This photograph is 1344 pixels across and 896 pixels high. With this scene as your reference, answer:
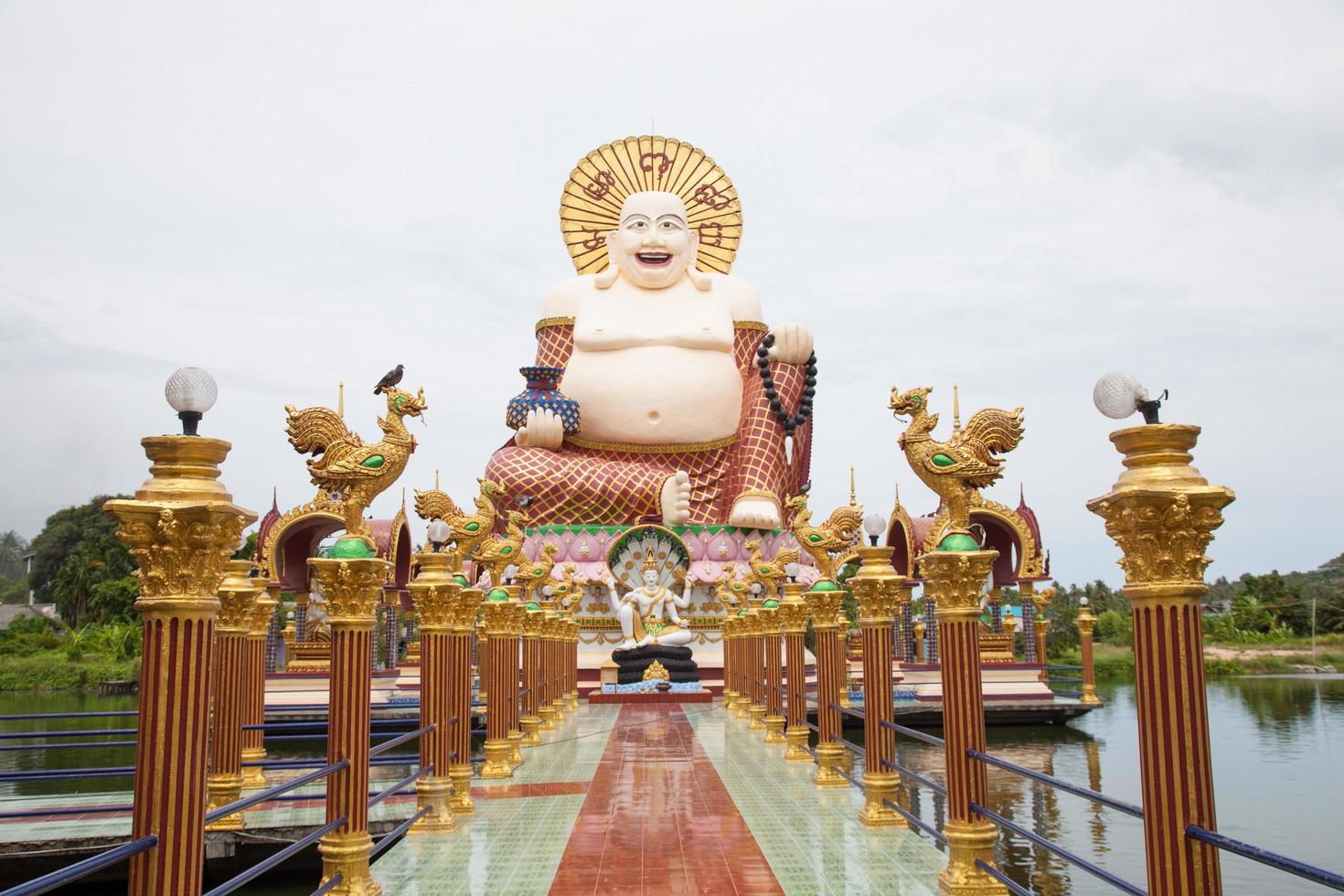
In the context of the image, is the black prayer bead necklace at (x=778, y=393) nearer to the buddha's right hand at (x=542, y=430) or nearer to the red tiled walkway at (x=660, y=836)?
the buddha's right hand at (x=542, y=430)

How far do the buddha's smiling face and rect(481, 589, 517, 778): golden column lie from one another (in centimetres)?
1396

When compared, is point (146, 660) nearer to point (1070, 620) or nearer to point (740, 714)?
point (740, 714)

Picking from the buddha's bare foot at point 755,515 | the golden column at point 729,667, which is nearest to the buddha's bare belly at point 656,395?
the buddha's bare foot at point 755,515

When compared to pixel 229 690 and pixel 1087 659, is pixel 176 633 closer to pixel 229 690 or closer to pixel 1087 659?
pixel 229 690

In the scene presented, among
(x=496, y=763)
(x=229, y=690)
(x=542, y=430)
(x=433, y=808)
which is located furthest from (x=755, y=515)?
(x=433, y=808)

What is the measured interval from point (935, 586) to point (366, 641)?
290 cm

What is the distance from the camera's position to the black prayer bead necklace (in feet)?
76.8

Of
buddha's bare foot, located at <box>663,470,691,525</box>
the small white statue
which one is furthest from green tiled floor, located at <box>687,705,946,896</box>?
buddha's bare foot, located at <box>663,470,691,525</box>

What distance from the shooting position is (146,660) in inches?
150

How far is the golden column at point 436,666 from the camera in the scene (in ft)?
25.8

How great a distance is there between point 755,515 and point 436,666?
47.3 feet

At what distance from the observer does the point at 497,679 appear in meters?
10.7

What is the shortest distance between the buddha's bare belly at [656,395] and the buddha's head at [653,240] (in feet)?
5.07

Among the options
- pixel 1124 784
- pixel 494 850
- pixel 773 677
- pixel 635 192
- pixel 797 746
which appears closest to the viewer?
pixel 494 850
